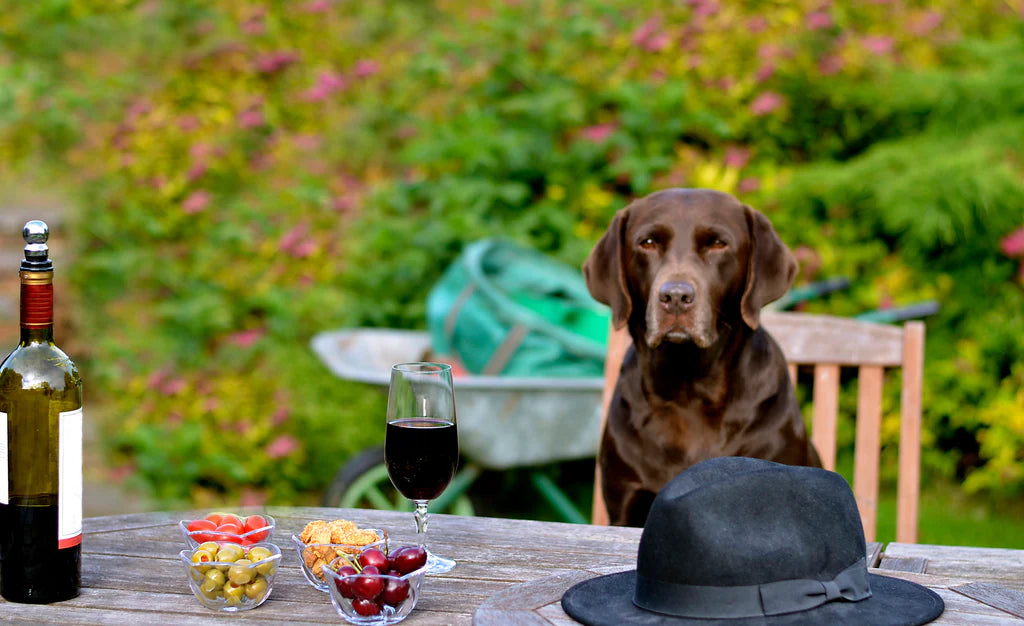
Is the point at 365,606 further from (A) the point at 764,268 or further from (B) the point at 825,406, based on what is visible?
(B) the point at 825,406

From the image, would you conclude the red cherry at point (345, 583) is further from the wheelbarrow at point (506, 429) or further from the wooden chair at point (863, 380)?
the wheelbarrow at point (506, 429)

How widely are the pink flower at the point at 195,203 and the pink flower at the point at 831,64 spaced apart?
3.32 metres

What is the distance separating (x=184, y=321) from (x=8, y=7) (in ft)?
10.7

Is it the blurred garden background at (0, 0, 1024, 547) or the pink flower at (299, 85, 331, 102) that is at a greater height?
the pink flower at (299, 85, 331, 102)

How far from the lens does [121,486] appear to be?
5.33 metres

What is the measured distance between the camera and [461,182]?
5.06m

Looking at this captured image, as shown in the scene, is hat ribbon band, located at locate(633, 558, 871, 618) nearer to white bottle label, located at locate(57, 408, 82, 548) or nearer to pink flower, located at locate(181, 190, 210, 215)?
white bottle label, located at locate(57, 408, 82, 548)

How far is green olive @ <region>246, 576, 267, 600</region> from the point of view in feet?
4.57

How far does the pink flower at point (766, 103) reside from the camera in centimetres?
481

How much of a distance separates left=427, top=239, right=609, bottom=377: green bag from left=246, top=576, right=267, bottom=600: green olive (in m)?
2.38

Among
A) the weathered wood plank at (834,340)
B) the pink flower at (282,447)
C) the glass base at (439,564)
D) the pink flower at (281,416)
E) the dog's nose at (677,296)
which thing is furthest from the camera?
the pink flower at (281,416)

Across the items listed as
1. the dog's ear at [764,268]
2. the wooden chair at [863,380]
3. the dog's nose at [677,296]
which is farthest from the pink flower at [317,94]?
the dog's nose at [677,296]

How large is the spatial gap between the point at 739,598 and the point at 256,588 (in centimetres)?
59

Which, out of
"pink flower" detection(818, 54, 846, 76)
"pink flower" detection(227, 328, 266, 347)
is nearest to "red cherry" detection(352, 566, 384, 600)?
"pink flower" detection(818, 54, 846, 76)
